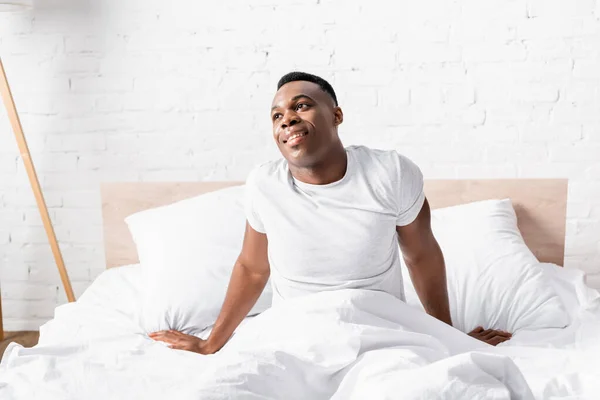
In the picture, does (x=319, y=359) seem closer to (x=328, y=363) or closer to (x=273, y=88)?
(x=328, y=363)

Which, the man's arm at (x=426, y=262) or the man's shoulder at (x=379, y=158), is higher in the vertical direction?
the man's shoulder at (x=379, y=158)

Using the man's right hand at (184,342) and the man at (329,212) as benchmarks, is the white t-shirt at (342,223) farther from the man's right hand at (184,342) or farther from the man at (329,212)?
the man's right hand at (184,342)

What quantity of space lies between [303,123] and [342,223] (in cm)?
24

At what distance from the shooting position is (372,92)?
2.60 metres

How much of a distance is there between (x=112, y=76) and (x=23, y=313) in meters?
1.00

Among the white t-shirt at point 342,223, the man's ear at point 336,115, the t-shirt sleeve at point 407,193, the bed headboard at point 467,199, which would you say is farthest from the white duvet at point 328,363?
the bed headboard at point 467,199

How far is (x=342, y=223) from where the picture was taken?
169 centimetres

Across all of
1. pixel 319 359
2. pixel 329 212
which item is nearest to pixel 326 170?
pixel 329 212

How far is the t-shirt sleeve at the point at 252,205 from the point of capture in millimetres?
1780

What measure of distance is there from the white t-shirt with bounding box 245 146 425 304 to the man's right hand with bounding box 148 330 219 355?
21cm

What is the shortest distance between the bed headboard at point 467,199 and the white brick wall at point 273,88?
106mm

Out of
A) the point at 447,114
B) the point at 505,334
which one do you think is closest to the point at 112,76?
the point at 447,114

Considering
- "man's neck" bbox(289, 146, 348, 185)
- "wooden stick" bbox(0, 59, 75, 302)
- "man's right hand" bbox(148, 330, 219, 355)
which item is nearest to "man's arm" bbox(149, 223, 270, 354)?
"man's right hand" bbox(148, 330, 219, 355)

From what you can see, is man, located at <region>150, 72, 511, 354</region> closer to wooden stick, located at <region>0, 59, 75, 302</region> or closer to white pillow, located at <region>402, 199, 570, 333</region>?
white pillow, located at <region>402, 199, 570, 333</region>
